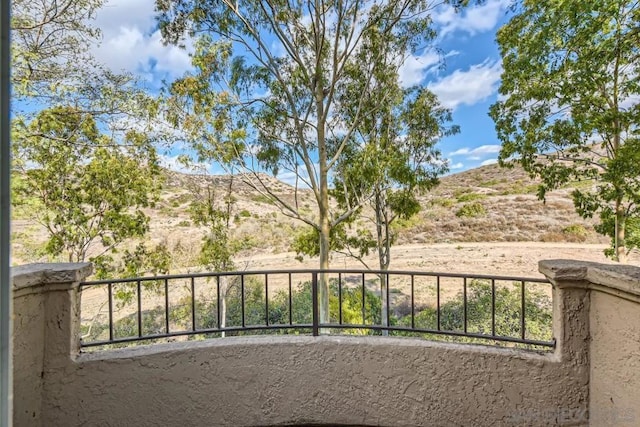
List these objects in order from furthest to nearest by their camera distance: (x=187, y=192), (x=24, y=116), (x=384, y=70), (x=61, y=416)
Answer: (x=187, y=192)
(x=384, y=70)
(x=24, y=116)
(x=61, y=416)

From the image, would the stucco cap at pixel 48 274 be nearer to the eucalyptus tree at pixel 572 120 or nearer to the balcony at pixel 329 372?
the balcony at pixel 329 372

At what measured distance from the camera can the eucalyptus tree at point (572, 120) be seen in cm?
314

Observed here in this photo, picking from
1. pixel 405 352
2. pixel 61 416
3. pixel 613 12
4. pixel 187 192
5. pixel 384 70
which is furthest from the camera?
pixel 187 192

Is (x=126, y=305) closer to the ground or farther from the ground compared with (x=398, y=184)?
closer to the ground

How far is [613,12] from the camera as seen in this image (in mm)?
1980

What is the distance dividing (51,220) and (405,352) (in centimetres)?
564

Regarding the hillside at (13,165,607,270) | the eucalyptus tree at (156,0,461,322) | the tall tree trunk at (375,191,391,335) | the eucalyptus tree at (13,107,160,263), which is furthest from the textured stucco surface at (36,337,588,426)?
the tall tree trunk at (375,191,391,335)

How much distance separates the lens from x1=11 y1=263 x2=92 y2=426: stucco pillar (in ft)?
4.95

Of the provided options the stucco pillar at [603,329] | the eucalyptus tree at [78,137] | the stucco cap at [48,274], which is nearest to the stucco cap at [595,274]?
the stucco pillar at [603,329]

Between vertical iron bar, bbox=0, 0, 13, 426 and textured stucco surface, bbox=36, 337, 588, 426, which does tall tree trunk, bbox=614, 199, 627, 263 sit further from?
vertical iron bar, bbox=0, 0, 13, 426

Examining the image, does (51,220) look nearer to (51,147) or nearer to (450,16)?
(51,147)

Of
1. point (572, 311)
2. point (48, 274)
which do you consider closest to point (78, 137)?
point (48, 274)

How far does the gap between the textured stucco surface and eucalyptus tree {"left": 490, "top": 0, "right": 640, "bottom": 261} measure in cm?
245

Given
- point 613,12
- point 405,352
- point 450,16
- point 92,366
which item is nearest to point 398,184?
point 450,16
